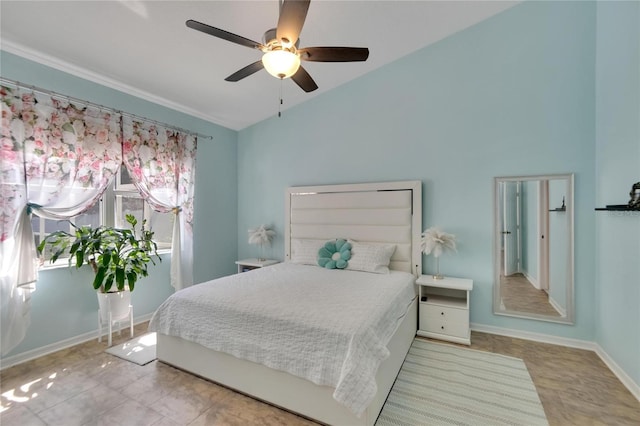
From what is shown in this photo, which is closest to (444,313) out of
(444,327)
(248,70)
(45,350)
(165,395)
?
(444,327)

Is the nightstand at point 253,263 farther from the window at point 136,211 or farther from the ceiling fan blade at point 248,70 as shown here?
the ceiling fan blade at point 248,70

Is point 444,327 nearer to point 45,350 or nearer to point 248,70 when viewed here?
point 248,70

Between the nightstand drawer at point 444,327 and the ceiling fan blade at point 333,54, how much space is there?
2.57m

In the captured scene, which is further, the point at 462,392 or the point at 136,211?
the point at 136,211

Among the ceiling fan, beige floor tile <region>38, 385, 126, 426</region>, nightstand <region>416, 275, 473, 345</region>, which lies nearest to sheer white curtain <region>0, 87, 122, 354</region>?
beige floor tile <region>38, 385, 126, 426</region>

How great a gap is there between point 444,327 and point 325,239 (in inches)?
67.8

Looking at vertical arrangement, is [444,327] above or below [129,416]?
above

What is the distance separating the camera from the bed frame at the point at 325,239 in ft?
6.13

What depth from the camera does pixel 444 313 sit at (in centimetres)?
300

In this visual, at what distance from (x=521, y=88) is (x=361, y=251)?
7.87 ft

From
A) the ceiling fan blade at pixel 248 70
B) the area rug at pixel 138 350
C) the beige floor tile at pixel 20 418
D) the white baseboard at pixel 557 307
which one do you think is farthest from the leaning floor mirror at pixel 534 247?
the beige floor tile at pixel 20 418

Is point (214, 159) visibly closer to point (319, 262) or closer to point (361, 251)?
point (319, 262)

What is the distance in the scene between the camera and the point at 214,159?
4.40 metres

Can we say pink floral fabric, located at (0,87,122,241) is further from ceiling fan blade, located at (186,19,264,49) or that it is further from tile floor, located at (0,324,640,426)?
ceiling fan blade, located at (186,19,264,49)
